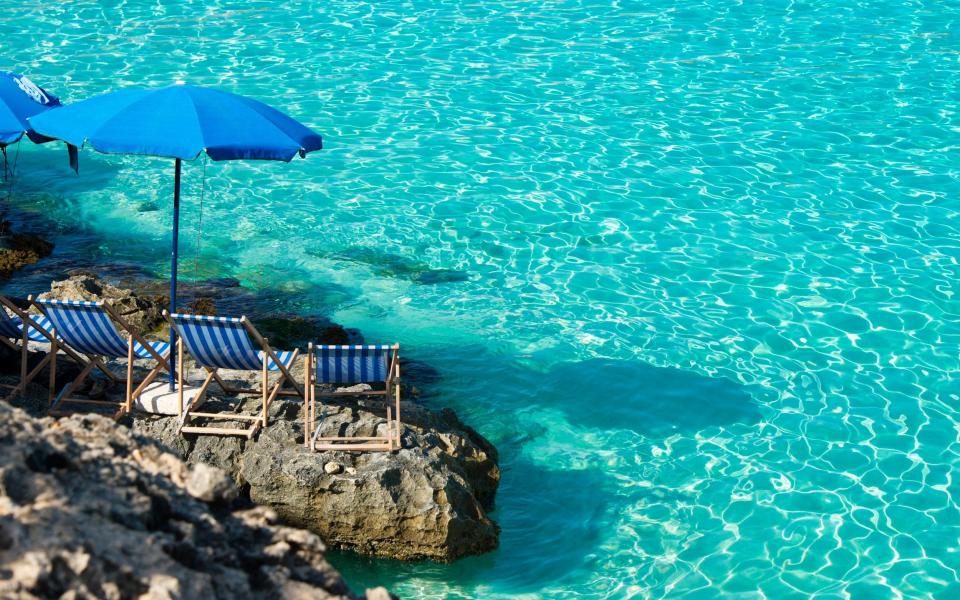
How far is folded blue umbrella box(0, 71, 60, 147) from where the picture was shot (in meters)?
8.00

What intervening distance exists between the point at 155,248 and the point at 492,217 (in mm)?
3757

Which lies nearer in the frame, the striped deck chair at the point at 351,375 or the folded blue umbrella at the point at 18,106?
the striped deck chair at the point at 351,375

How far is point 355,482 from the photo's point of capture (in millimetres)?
6770

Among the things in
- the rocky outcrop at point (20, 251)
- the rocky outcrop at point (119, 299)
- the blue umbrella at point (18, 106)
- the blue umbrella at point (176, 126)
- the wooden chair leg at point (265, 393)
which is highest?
the blue umbrella at point (176, 126)

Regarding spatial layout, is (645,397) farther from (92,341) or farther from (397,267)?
(92,341)

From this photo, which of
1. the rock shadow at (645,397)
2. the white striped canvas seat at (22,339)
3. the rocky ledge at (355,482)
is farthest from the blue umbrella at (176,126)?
the rock shadow at (645,397)

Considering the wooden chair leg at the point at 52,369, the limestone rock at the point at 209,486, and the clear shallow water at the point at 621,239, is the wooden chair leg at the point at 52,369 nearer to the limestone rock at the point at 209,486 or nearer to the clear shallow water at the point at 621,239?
the clear shallow water at the point at 621,239

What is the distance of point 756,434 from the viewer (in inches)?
336

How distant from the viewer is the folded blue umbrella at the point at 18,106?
800cm

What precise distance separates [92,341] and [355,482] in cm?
202

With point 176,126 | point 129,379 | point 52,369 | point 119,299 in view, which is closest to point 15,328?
point 52,369

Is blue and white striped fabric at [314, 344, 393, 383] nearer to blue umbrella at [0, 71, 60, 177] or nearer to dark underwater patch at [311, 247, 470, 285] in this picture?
blue umbrella at [0, 71, 60, 177]

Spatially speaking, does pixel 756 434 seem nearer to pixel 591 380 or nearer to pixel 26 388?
pixel 591 380

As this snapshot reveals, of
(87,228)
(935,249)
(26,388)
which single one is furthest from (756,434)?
(87,228)
